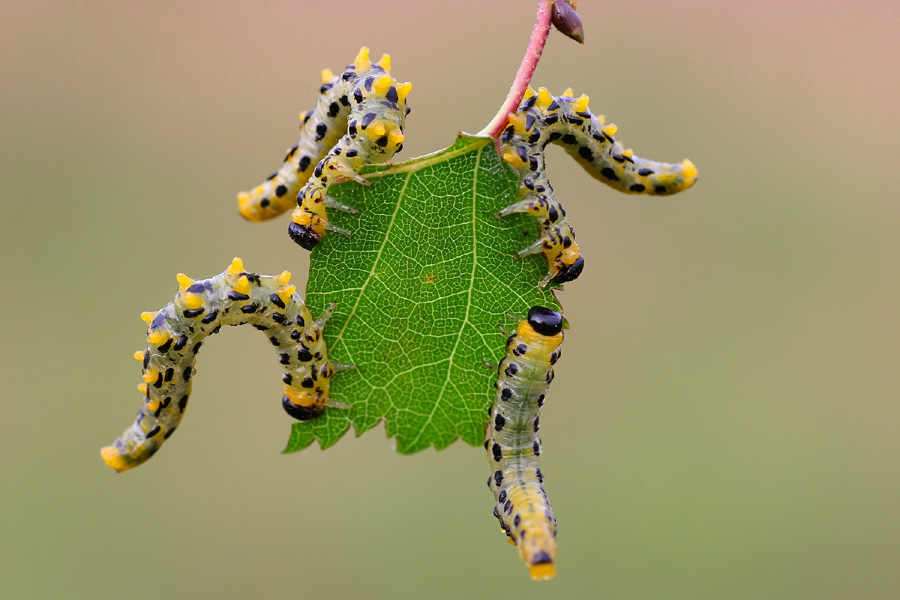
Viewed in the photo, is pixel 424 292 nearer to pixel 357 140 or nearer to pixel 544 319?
pixel 544 319

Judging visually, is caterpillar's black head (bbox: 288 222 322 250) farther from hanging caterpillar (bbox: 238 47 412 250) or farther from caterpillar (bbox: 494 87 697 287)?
caterpillar (bbox: 494 87 697 287)

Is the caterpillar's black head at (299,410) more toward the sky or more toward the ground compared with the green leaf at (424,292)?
more toward the ground

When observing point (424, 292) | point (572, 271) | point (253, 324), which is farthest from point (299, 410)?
point (572, 271)

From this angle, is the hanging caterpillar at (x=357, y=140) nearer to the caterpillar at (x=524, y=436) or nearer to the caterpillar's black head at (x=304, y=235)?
the caterpillar's black head at (x=304, y=235)

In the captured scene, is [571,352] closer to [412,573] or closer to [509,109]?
[412,573]

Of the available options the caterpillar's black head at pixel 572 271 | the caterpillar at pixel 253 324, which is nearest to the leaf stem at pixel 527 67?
the caterpillar's black head at pixel 572 271

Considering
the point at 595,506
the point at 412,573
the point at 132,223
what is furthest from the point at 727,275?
the point at 132,223
